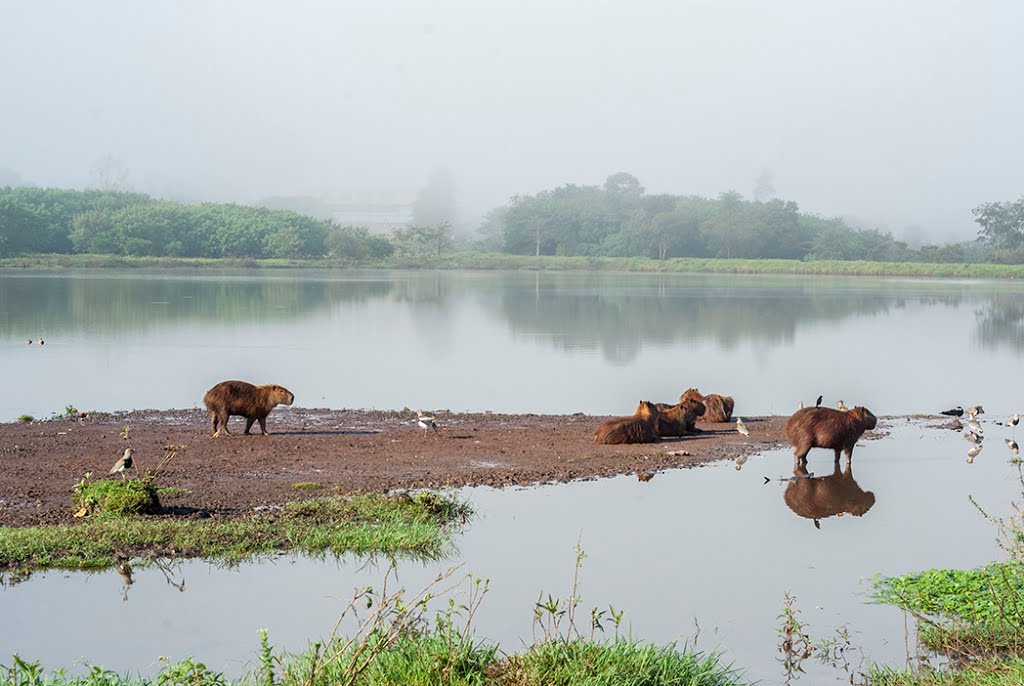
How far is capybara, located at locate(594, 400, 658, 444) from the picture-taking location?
13391mm

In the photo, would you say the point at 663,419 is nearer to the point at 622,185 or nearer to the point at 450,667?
the point at 450,667

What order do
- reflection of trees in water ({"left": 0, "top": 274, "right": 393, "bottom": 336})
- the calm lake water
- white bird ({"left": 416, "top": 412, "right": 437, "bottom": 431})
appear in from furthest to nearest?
reflection of trees in water ({"left": 0, "top": 274, "right": 393, "bottom": 336}) < white bird ({"left": 416, "top": 412, "right": 437, "bottom": 431}) < the calm lake water

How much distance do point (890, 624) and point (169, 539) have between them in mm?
4791

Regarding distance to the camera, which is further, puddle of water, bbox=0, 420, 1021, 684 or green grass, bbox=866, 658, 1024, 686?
puddle of water, bbox=0, 420, 1021, 684

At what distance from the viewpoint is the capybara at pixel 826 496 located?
1074 centimetres

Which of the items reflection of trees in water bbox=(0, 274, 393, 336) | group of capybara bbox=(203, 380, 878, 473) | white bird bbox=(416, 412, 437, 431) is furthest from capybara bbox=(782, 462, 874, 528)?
reflection of trees in water bbox=(0, 274, 393, 336)

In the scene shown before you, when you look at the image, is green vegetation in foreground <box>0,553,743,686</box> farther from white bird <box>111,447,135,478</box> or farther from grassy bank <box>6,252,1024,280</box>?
grassy bank <box>6,252,1024,280</box>

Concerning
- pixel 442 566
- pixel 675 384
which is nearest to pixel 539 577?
pixel 442 566

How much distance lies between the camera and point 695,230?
117 metres

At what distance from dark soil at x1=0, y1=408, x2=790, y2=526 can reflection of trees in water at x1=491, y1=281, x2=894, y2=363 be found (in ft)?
36.8

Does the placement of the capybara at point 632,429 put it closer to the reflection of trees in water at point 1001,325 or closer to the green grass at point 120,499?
the green grass at point 120,499

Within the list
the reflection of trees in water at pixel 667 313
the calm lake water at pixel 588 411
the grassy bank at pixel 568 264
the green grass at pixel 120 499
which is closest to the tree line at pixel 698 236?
the grassy bank at pixel 568 264

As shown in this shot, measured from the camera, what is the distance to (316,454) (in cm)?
1221

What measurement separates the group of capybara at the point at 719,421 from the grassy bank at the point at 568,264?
73.1 meters
